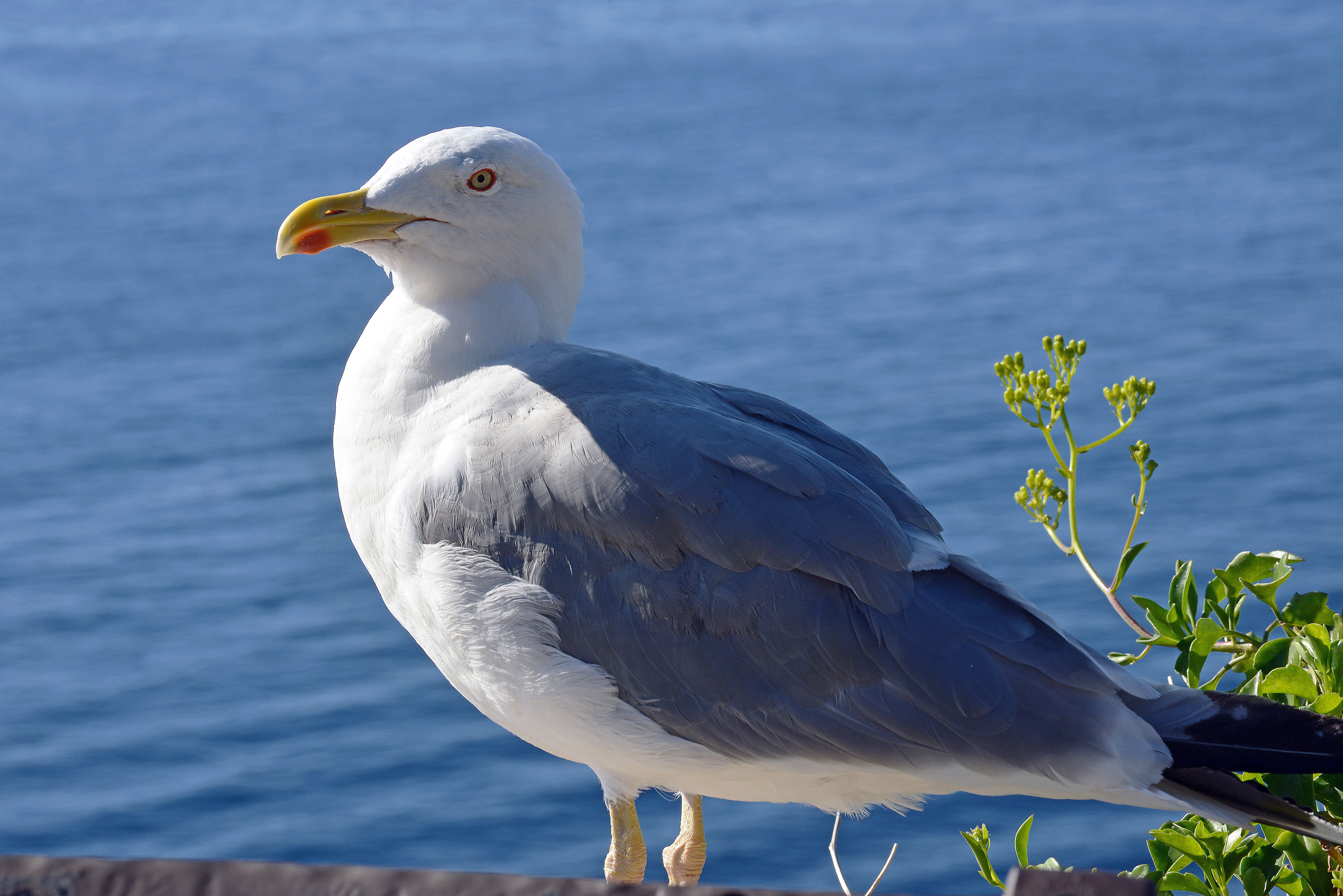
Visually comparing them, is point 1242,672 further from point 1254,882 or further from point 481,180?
point 481,180

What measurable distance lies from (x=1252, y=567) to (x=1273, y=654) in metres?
0.13

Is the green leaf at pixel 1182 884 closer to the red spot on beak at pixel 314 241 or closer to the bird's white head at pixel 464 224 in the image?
the bird's white head at pixel 464 224

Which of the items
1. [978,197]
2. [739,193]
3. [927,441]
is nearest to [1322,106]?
[978,197]

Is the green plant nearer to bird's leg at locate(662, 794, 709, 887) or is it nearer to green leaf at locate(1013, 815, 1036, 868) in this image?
green leaf at locate(1013, 815, 1036, 868)

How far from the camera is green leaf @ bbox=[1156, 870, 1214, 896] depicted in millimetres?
2227

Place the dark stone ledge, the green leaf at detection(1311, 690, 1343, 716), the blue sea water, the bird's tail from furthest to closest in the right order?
1. the blue sea water
2. the green leaf at detection(1311, 690, 1343, 716)
3. the bird's tail
4. the dark stone ledge

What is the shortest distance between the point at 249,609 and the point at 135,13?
1199 cm

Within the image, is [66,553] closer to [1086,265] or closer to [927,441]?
[927,441]

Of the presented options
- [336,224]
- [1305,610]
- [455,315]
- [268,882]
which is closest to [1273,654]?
[1305,610]

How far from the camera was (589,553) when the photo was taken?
228cm

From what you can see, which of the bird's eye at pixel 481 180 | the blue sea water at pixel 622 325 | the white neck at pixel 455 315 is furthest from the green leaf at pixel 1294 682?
the blue sea water at pixel 622 325

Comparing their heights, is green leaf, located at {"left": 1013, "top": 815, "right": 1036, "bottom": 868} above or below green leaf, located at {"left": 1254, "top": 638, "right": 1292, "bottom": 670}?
below

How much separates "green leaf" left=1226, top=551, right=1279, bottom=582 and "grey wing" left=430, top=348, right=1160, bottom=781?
26 cm

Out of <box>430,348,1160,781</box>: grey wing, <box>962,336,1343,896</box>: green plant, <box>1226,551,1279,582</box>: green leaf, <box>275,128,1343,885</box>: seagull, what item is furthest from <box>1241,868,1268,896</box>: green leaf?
<box>1226,551,1279,582</box>: green leaf
